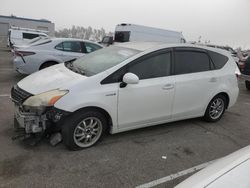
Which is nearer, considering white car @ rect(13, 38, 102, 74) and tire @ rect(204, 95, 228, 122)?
tire @ rect(204, 95, 228, 122)

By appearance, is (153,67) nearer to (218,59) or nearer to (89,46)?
(218,59)

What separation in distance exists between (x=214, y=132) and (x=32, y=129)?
336 cm

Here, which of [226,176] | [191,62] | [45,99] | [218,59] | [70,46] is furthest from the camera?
[70,46]

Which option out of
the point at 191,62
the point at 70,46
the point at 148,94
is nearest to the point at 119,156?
the point at 148,94

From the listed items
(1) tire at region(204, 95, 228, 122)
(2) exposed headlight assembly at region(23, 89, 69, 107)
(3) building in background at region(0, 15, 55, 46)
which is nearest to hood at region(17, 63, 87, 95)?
(2) exposed headlight assembly at region(23, 89, 69, 107)

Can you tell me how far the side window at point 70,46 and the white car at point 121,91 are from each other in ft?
11.8

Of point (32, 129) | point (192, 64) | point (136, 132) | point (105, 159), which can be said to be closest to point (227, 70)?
point (192, 64)

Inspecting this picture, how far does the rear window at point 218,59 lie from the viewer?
192 inches

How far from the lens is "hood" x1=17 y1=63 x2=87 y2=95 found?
11.0ft

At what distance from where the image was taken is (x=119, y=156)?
11.3 ft

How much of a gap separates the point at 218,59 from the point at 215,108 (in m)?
1.04

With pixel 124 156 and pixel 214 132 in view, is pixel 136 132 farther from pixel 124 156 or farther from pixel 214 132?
pixel 214 132

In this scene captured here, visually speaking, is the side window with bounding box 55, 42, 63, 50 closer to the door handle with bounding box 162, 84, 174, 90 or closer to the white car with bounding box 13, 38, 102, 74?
the white car with bounding box 13, 38, 102, 74

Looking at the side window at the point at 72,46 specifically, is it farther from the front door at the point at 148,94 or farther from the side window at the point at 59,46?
the front door at the point at 148,94
